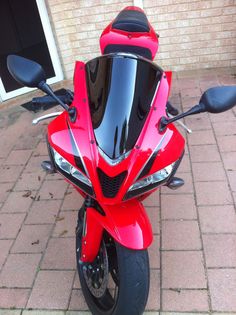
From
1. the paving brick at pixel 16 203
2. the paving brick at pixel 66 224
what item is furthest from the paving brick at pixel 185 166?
the paving brick at pixel 16 203

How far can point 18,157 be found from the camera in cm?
374

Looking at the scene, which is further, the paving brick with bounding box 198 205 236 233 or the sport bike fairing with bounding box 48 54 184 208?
the paving brick with bounding box 198 205 236 233

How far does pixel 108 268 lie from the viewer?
6.38 ft

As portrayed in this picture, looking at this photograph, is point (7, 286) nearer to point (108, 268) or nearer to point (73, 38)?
point (108, 268)

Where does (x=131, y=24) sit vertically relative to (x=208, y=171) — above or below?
above

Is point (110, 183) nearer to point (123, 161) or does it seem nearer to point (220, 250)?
point (123, 161)

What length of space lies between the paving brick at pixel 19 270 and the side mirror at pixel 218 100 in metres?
1.63

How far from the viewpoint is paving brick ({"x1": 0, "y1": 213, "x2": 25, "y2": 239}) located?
279 centimetres

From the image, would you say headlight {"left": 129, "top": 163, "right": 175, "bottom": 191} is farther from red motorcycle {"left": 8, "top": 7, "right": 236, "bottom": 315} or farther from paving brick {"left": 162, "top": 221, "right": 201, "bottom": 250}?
paving brick {"left": 162, "top": 221, "right": 201, "bottom": 250}

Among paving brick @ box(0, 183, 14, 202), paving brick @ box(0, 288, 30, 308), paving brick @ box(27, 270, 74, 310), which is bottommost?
paving brick @ box(27, 270, 74, 310)

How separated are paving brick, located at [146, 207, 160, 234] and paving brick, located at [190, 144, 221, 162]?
778mm

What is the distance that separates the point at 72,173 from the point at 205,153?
6.65ft

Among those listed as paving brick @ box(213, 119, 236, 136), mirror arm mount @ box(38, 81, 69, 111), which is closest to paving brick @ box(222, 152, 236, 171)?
paving brick @ box(213, 119, 236, 136)

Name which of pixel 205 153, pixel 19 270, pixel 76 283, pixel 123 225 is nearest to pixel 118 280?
pixel 123 225
